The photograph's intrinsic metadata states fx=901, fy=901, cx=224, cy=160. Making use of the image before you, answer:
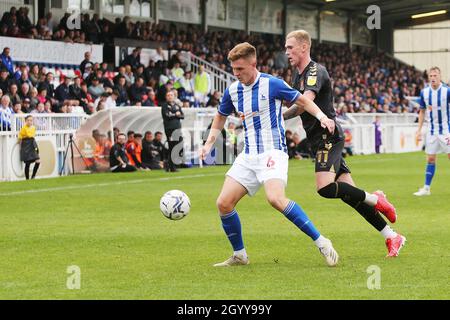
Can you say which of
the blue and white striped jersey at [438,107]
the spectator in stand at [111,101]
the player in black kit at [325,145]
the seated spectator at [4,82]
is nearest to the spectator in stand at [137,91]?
the spectator in stand at [111,101]

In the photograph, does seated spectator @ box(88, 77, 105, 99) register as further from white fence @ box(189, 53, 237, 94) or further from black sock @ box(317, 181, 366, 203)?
black sock @ box(317, 181, 366, 203)

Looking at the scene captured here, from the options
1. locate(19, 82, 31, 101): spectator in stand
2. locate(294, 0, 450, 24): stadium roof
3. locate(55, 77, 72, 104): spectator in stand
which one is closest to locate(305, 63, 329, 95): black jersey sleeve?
locate(19, 82, 31, 101): spectator in stand

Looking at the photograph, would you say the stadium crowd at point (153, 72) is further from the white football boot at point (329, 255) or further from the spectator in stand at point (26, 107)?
the white football boot at point (329, 255)

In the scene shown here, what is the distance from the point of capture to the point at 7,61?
2434 centimetres

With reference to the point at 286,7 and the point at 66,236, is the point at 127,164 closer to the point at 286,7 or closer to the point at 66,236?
the point at 66,236

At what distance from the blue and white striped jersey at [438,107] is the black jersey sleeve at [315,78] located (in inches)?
306

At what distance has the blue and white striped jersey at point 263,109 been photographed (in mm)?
7957

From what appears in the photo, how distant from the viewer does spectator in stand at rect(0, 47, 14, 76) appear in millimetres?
24188

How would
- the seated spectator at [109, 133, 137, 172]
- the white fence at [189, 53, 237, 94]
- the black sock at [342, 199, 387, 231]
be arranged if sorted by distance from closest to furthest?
1. the black sock at [342, 199, 387, 231]
2. the seated spectator at [109, 133, 137, 172]
3. the white fence at [189, 53, 237, 94]

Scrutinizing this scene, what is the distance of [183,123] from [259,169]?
738 inches

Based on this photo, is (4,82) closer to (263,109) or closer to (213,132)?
(213,132)

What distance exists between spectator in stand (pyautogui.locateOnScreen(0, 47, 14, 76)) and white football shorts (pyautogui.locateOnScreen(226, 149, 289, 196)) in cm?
1723

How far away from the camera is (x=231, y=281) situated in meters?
7.23
